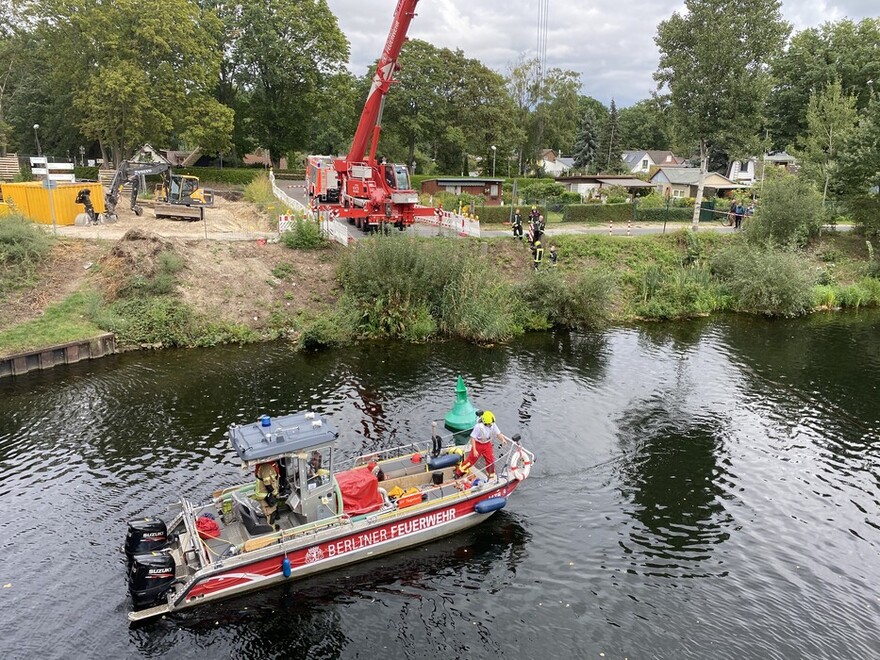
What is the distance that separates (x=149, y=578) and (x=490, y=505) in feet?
22.8

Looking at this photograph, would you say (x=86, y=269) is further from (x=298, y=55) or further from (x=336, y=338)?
(x=298, y=55)

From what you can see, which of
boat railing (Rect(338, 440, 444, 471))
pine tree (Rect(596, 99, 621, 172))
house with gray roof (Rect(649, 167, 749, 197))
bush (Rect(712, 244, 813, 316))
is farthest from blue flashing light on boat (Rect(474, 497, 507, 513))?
pine tree (Rect(596, 99, 621, 172))

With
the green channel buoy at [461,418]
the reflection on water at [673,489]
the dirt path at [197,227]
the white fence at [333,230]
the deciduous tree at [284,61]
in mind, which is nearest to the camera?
the reflection on water at [673,489]

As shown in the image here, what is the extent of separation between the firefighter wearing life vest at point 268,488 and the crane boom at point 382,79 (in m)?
21.6

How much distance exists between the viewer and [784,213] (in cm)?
3706

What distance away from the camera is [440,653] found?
10828 mm

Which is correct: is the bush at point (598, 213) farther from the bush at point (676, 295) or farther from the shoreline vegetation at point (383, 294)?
the bush at point (676, 295)

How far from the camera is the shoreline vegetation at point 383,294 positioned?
2562cm

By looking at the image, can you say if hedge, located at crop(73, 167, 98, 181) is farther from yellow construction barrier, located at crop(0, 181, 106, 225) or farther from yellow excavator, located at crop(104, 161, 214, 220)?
yellow construction barrier, located at crop(0, 181, 106, 225)

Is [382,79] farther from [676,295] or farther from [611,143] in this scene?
[611,143]

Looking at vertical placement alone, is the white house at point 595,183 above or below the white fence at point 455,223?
above

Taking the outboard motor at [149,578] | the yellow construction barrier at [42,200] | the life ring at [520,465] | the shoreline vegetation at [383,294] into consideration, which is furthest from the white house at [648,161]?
the outboard motor at [149,578]

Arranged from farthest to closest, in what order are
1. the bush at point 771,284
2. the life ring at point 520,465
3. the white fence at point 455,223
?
1. the white fence at point 455,223
2. the bush at point 771,284
3. the life ring at point 520,465

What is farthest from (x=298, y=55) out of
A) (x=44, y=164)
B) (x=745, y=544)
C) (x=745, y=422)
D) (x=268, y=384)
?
(x=745, y=544)
